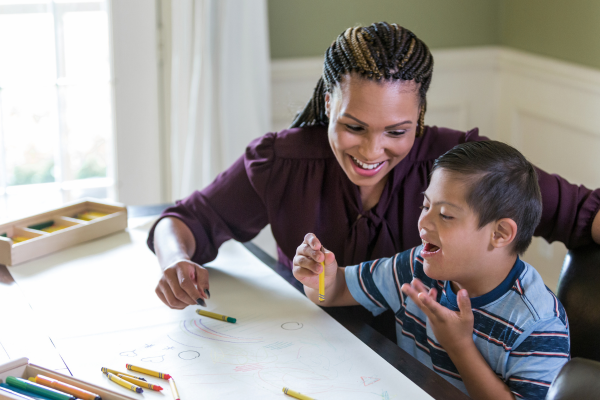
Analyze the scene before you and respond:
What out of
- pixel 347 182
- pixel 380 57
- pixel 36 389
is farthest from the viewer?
pixel 347 182

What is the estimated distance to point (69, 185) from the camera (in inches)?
102

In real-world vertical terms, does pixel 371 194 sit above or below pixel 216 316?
above

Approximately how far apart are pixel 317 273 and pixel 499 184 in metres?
0.36

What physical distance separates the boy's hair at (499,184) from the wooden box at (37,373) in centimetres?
64

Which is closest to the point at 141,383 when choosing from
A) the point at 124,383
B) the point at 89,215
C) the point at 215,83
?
the point at 124,383

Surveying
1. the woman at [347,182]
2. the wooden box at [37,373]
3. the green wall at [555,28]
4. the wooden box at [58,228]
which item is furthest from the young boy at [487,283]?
the green wall at [555,28]

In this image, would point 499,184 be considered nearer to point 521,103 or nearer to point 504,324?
point 504,324

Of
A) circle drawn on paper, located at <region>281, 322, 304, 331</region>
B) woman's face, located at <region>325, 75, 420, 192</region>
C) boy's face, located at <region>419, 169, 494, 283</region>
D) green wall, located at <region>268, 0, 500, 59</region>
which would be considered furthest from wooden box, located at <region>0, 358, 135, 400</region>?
green wall, located at <region>268, 0, 500, 59</region>

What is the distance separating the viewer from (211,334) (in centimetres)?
112

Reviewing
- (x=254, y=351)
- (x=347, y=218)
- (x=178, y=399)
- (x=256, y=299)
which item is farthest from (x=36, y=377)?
(x=347, y=218)

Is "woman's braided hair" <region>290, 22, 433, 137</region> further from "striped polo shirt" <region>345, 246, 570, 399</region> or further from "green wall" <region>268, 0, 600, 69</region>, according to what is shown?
"green wall" <region>268, 0, 600, 69</region>

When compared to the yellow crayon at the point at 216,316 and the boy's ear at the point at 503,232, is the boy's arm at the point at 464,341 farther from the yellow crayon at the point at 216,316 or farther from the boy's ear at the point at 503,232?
the yellow crayon at the point at 216,316

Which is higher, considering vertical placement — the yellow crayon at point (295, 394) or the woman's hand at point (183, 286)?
the woman's hand at point (183, 286)

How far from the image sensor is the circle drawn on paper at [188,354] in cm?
103
